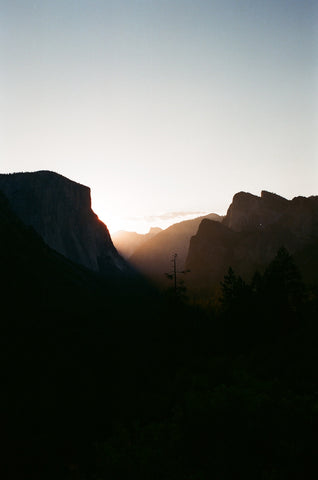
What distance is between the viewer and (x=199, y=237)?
7844 inches

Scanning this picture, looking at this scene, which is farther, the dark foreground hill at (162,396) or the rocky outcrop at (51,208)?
the rocky outcrop at (51,208)

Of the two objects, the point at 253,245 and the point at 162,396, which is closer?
the point at 162,396

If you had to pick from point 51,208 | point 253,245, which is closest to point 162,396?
point 253,245

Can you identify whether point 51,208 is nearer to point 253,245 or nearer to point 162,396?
point 253,245

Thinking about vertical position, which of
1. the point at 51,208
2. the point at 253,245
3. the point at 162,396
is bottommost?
the point at 162,396

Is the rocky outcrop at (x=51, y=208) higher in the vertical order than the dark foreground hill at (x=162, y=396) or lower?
higher

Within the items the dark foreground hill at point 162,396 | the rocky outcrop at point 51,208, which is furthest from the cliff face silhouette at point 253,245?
the dark foreground hill at point 162,396

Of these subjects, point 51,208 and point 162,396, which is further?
point 51,208

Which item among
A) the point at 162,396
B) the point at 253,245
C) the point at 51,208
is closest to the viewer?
the point at 162,396

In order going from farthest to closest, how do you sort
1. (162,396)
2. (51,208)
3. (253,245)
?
(51,208) < (253,245) < (162,396)

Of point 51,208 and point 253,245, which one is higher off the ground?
point 51,208

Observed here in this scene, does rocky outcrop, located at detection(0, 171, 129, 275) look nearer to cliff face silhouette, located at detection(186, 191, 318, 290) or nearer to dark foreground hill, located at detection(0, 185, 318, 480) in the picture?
cliff face silhouette, located at detection(186, 191, 318, 290)

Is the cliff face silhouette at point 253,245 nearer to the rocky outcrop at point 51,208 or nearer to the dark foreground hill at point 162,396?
the rocky outcrop at point 51,208

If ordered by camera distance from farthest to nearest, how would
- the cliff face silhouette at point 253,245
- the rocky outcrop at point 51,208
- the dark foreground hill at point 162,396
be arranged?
the rocky outcrop at point 51,208
the cliff face silhouette at point 253,245
the dark foreground hill at point 162,396
